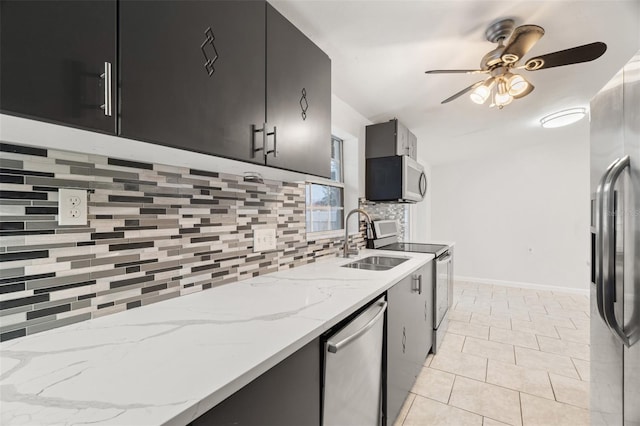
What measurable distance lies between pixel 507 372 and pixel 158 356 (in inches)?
99.5

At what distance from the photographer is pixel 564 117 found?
3.17 m

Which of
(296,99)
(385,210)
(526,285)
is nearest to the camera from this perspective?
(296,99)

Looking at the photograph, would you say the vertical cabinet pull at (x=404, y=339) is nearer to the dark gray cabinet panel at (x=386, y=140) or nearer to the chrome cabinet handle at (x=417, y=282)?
the chrome cabinet handle at (x=417, y=282)

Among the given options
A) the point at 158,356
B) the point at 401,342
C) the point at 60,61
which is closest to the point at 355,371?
the point at 401,342

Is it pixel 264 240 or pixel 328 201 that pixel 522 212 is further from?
pixel 264 240

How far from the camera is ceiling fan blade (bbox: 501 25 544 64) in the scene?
1.52 m

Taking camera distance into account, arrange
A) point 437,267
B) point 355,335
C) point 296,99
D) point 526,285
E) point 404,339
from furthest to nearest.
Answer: point 526,285 → point 437,267 → point 404,339 → point 296,99 → point 355,335

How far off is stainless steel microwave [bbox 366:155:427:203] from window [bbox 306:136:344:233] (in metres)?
0.32

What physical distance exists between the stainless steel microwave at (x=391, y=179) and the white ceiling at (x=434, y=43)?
18.9 inches

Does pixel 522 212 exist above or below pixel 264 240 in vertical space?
above

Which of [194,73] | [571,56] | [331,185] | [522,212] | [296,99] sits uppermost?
[571,56]

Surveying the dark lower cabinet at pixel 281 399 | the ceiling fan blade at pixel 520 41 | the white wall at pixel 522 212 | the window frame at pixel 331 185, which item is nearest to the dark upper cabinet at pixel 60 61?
the dark lower cabinet at pixel 281 399

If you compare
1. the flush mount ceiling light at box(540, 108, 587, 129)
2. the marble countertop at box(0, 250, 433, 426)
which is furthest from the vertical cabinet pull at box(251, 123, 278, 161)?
the flush mount ceiling light at box(540, 108, 587, 129)

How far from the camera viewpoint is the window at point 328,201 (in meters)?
2.12
